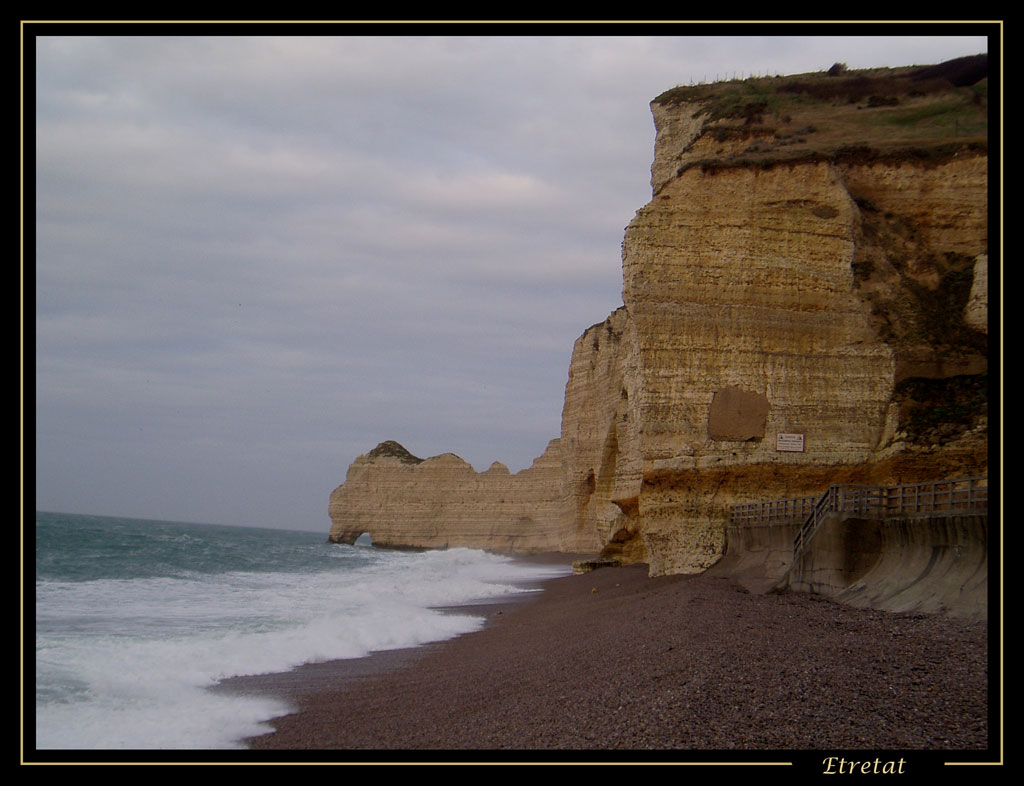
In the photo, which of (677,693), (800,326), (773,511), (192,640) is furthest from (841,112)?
(677,693)

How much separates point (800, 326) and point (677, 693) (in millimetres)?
14227

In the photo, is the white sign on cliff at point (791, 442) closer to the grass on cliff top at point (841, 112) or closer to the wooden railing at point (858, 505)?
the wooden railing at point (858, 505)

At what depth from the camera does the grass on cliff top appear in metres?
24.2

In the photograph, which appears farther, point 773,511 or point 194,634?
point 773,511

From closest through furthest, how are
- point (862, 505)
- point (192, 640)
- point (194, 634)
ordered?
point (862, 505)
point (192, 640)
point (194, 634)

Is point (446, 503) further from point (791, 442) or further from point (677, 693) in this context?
point (677, 693)

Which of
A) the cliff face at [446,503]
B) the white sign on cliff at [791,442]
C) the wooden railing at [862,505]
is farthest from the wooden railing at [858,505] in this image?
the cliff face at [446,503]

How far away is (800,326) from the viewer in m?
21.3

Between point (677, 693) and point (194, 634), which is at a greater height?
point (677, 693)

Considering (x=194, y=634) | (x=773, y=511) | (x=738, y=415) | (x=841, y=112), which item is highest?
(x=841, y=112)

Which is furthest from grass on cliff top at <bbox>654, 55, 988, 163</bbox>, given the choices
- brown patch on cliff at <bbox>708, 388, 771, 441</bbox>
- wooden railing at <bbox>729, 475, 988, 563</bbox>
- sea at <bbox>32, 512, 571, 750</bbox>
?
sea at <bbox>32, 512, 571, 750</bbox>

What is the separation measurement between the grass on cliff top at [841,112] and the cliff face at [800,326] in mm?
242

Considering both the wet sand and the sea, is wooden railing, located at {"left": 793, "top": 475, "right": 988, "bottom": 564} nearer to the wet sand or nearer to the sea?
the wet sand

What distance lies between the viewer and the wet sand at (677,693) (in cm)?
741
